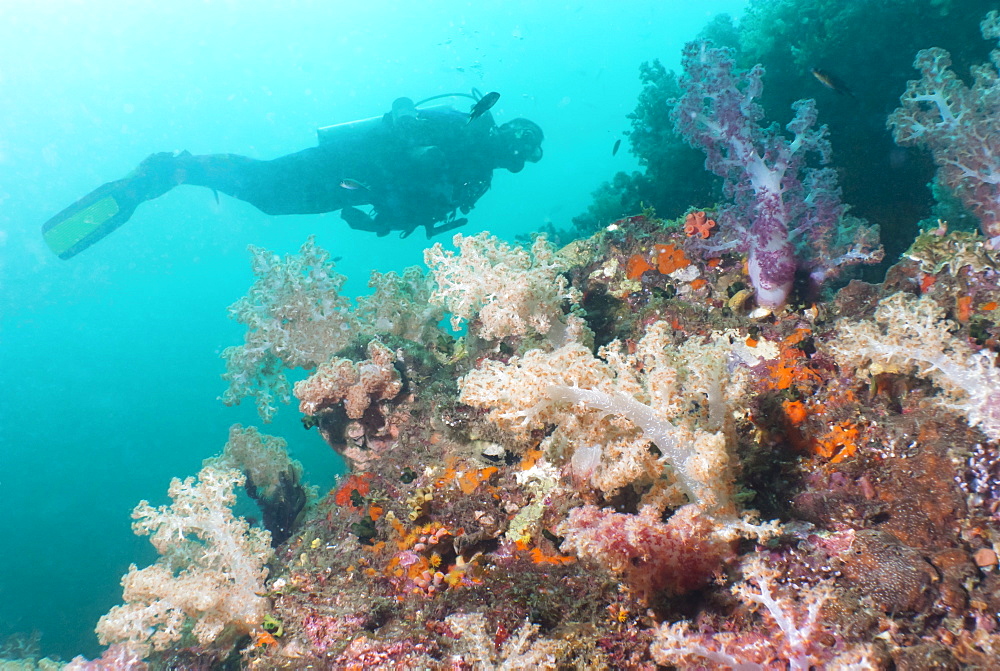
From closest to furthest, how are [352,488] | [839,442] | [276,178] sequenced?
[839,442]
[352,488]
[276,178]

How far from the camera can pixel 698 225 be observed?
4.97 metres

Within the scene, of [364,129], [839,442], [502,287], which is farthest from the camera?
[364,129]

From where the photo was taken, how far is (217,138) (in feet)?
359

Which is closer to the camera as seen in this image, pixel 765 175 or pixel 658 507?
pixel 658 507

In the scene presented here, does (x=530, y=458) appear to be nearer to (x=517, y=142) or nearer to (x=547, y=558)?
(x=547, y=558)

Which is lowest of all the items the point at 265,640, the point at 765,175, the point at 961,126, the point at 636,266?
the point at 265,640

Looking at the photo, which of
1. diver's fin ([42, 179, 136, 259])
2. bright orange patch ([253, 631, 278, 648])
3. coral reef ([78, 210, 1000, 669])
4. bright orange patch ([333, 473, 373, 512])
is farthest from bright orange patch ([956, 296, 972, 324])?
diver's fin ([42, 179, 136, 259])

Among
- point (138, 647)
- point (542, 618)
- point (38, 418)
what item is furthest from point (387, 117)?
point (38, 418)

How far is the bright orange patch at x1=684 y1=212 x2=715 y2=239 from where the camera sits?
4.90 metres

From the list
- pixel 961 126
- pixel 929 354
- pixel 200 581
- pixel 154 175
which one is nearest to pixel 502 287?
pixel 929 354

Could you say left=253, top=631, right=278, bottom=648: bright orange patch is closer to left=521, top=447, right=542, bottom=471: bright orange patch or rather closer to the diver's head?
left=521, top=447, right=542, bottom=471: bright orange patch

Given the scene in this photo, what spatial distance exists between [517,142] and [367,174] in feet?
13.3

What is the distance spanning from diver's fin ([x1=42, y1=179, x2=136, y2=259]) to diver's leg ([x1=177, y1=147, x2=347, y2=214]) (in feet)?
5.32

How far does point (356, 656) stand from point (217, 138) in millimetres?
136024
